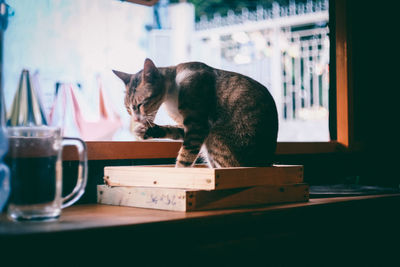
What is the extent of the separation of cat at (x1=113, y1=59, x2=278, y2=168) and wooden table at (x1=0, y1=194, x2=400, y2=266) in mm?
207

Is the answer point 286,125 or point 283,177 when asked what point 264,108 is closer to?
point 283,177

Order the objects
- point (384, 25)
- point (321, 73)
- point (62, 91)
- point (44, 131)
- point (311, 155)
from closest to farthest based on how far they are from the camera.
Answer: point (44, 131)
point (62, 91)
point (311, 155)
point (384, 25)
point (321, 73)

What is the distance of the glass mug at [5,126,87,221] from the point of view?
2.89ft

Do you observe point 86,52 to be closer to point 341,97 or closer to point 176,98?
point 176,98

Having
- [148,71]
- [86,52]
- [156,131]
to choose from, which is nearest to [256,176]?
[156,131]

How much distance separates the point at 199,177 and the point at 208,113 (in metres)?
0.26

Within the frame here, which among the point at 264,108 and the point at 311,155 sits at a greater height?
the point at 264,108

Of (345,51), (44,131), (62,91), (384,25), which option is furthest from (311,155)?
(44,131)

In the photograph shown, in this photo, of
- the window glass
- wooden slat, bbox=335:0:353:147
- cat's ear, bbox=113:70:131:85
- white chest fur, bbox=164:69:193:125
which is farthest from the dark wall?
cat's ear, bbox=113:70:131:85

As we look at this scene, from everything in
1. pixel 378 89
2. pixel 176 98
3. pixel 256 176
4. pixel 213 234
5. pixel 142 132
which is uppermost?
pixel 378 89

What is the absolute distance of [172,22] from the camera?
8.21ft

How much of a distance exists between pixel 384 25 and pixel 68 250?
2.01m

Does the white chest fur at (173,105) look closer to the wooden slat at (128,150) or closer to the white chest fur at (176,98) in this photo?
the white chest fur at (176,98)

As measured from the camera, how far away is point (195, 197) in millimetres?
1036
